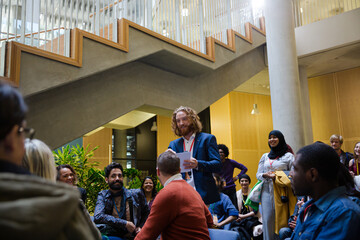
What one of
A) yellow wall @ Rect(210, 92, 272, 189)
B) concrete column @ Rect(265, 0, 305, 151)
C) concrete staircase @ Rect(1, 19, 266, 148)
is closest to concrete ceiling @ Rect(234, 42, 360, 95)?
yellow wall @ Rect(210, 92, 272, 189)

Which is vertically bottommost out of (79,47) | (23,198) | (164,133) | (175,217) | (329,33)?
(175,217)

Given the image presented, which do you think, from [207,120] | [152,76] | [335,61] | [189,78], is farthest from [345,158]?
[207,120]

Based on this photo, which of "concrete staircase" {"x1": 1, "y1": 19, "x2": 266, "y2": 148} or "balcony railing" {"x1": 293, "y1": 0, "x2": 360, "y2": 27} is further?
"balcony railing" {"x1": 293, "y1": 0, "x2": 360, "y2": 27}

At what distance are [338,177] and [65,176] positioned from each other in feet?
8.79

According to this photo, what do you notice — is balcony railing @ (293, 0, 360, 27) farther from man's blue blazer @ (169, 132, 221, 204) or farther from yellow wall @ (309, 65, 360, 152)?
man's blue blazer @ (169, 132, 221, 204)

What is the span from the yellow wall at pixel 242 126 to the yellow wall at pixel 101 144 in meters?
3.19

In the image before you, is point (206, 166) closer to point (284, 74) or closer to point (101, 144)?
point (284, 74)

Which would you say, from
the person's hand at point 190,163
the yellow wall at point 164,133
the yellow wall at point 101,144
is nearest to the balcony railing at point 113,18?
the person's hand at point 190,163

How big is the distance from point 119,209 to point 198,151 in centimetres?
118

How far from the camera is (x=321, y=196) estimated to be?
1446 millimetres

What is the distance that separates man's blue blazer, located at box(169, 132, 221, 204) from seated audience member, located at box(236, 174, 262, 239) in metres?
1.41

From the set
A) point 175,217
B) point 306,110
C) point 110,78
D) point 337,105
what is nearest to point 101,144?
point 110,78

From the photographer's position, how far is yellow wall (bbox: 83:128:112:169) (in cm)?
906

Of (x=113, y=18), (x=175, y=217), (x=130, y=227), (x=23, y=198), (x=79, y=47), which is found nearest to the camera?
(x=23, y=198)
